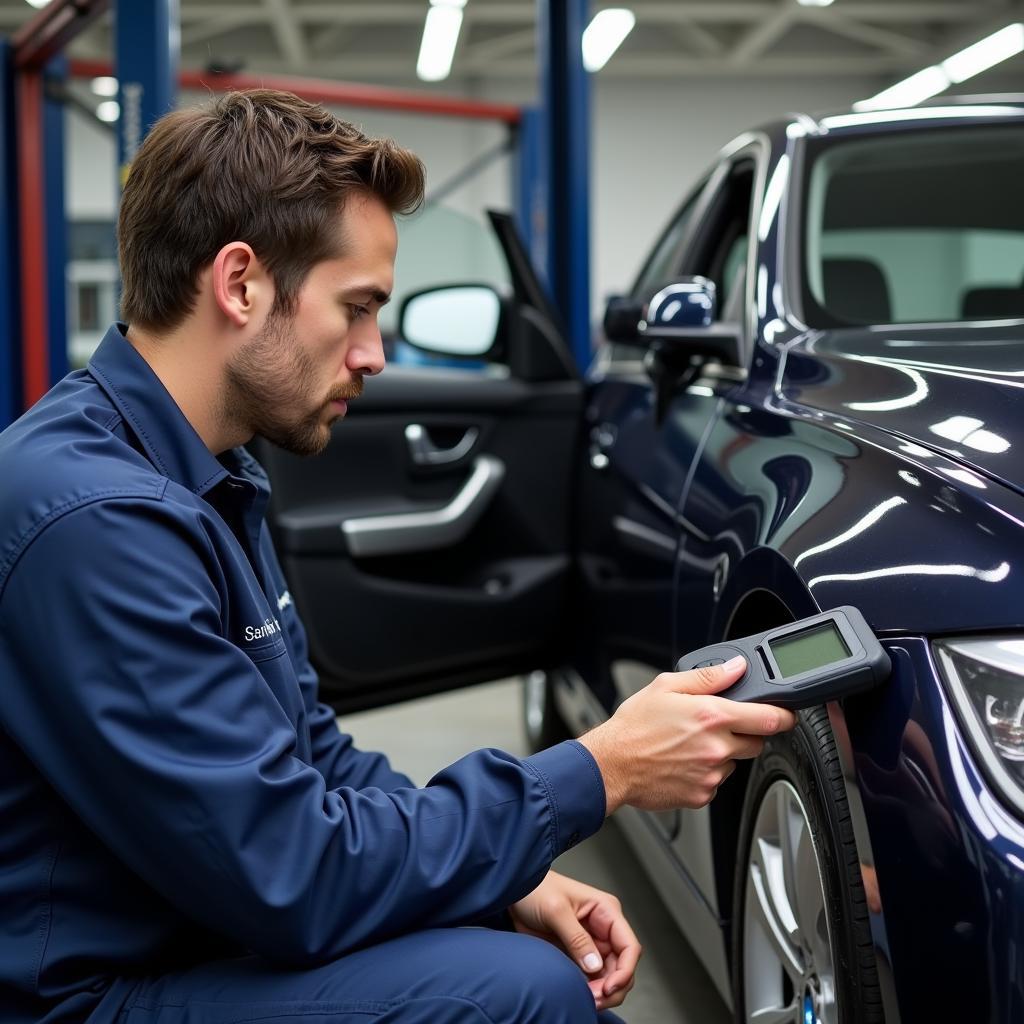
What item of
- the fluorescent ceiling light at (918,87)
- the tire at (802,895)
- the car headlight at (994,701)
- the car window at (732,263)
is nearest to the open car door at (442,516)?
the car window at (732,263)

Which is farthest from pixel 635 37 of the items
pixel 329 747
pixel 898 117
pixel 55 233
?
pixel 329 747

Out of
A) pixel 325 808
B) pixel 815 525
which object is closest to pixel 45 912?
pixel 325 808

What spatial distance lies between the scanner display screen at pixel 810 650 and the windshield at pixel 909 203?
1047mm

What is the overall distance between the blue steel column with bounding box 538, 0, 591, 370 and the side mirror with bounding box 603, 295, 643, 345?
51.9 inches

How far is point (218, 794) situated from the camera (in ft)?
3.31

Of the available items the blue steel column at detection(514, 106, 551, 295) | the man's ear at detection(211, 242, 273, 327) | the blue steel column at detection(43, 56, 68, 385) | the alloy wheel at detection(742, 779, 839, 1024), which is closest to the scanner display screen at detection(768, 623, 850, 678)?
the alloy wheel at detection(742, 779, 839, 1024)

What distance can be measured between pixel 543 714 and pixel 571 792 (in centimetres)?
229

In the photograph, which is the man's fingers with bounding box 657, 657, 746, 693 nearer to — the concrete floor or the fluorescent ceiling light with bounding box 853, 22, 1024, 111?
the concrete floor

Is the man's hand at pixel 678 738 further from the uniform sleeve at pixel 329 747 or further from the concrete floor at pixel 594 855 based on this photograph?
the concrete floor at pixel 594 855

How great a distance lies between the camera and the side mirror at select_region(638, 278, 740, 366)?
2.08m

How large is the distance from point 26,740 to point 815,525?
80 cm

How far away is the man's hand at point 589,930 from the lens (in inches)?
52.3

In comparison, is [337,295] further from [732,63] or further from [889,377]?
[732,63]

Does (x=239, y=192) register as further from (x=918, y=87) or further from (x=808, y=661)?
(x=918, y=87)
